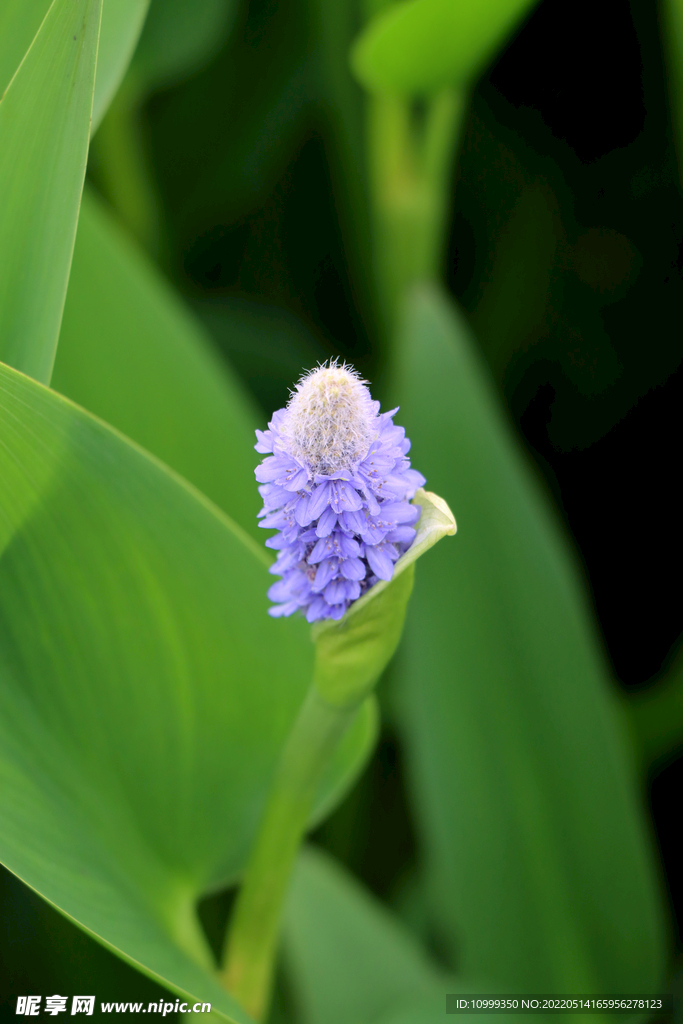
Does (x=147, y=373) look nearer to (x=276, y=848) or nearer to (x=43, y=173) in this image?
(x=43, y=173)

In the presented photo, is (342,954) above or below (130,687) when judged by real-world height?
below

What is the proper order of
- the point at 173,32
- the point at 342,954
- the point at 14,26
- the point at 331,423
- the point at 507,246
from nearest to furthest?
1. the point at 331,423
2. the point at 14,26
3. the point at 342,954
4. the point at 173,32
5. the point at 507,246

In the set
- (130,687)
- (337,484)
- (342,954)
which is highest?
(337,484)

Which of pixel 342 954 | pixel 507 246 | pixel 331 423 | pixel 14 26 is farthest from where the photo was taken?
pixel 507 246

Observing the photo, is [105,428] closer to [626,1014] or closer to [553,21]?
[626,1014]

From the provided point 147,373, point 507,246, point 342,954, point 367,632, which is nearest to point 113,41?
point 147,373

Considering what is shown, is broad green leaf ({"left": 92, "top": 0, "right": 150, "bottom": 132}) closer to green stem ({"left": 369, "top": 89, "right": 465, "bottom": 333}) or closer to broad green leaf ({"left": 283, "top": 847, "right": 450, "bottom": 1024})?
green stem ({"left": 369, "top": 89, "right": 465, "bottom": 333})

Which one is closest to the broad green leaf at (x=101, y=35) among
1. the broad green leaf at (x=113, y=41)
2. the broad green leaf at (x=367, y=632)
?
the broad green leaf at (x=113, y=41)
